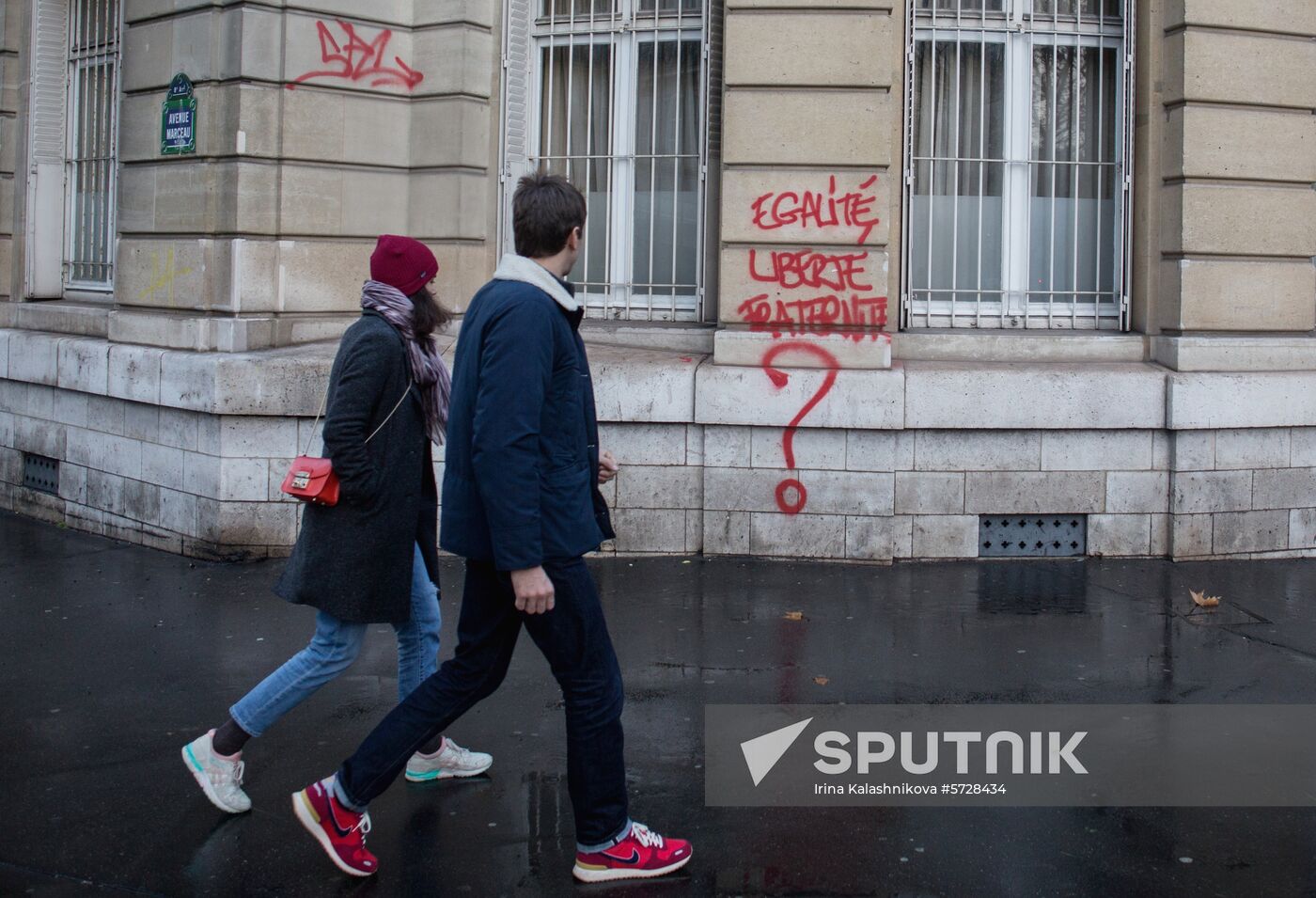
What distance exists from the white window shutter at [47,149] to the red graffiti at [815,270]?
213 inches

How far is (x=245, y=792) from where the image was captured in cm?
457

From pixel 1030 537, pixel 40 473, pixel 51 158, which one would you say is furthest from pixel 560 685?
pixel 51 158

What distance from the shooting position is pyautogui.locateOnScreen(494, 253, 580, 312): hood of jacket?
12.6 feet

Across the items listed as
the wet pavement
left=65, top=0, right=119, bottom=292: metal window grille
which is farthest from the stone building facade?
left=65, top=0, right=119, bottom=292: metal window grille

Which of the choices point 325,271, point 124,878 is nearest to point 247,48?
point 325,271

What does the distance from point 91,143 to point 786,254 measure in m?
5.27

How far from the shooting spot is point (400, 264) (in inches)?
175

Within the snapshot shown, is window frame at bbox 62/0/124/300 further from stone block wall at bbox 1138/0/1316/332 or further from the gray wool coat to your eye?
stone block wall at bbox 1138/0/1316/332

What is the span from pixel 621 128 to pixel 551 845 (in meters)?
5.76

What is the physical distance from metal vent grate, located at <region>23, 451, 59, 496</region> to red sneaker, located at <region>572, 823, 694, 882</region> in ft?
22.1

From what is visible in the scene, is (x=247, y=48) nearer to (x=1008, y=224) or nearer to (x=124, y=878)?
(x=1008, y=224)

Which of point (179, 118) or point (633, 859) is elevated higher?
point (179, 118)

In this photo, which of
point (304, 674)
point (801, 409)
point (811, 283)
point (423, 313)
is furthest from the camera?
point (811, 283)

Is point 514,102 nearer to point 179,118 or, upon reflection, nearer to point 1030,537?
point 179,118
